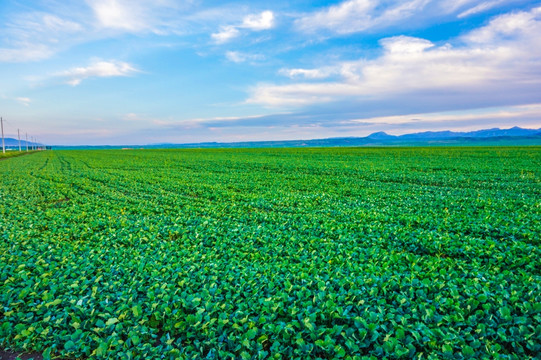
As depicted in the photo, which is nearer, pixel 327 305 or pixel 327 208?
pixel 327 305

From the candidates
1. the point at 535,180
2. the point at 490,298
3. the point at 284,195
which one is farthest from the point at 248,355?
the point at 535,180

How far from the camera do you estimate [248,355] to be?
4.84m

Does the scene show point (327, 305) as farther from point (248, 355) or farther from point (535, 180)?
point (535, 180)

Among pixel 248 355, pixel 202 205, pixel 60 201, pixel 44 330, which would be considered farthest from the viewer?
pixel 60 201

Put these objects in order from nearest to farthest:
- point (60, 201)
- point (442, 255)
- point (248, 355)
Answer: point (248, 355)
point (442, 255)
point (60, 201)

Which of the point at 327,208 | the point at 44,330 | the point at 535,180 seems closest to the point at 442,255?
the point at 327,208

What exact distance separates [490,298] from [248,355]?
4.66 m

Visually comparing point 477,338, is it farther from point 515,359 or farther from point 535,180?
point 535,180

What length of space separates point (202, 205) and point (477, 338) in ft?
43.3

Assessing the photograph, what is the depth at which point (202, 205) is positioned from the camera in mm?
16312

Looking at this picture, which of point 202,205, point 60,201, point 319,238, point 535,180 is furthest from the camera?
point 535,180

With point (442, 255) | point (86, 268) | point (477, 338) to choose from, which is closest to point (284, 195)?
point (442, 255)

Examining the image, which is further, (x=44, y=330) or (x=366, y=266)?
(x=366, y=266)

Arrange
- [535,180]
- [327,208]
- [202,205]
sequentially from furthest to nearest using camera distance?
[535,180] → [202,205] → [327,208]
